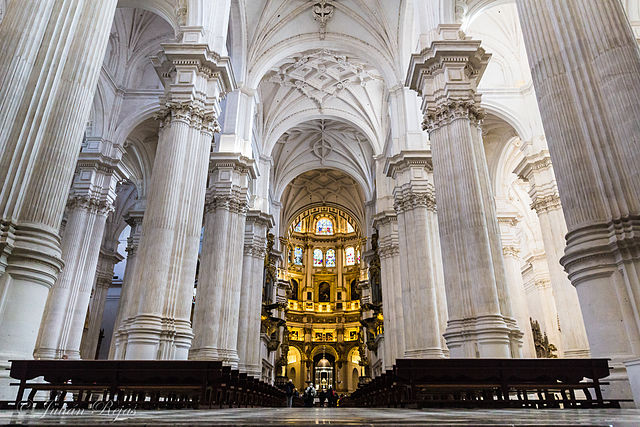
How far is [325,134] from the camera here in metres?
28.1

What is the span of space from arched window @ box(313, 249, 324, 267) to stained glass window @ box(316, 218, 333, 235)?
5.98ft

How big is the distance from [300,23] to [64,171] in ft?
50.2

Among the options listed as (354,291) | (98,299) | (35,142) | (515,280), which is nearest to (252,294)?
(98,299)

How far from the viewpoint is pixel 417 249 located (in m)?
14.2

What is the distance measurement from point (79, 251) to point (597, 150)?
13.5m

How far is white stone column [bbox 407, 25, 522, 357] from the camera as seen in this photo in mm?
8375

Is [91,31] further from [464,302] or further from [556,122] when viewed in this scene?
[464,302]

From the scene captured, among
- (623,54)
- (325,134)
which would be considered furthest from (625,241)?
(325,134)

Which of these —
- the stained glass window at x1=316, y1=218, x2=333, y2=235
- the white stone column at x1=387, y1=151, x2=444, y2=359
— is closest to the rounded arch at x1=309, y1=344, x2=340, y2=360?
the stained glass window at x1=316, y1=218, x2=333, y2=235

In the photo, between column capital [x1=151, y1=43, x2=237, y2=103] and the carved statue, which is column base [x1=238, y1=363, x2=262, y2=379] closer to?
column capital [x1=151, y1=43, x2=237, y2=103]

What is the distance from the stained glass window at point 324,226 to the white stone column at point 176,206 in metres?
31.3

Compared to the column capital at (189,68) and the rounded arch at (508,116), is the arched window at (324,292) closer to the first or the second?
the rounded arch at (508,116)

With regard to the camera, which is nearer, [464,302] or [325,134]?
[464,302]

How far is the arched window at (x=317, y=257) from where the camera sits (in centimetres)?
4112
